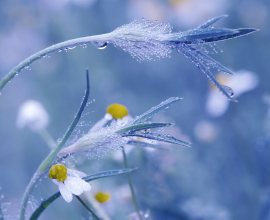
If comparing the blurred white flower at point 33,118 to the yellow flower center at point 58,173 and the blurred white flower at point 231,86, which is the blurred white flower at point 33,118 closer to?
the yellow flower center at point 58,173

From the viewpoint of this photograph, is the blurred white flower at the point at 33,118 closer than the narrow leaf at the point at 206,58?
No

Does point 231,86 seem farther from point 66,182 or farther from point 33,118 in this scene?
point 66,182

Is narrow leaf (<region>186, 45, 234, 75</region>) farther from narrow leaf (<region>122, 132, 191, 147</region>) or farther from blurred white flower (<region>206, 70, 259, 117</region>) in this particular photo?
blurred white flower (<region>206, 70, 259, 117</region>)

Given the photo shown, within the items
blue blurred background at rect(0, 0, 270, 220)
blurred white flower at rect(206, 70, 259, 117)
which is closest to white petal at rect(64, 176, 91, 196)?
blue blurred background at rect(0, 0, 270, 220)

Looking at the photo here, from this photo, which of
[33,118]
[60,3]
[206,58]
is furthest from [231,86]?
[60,3]

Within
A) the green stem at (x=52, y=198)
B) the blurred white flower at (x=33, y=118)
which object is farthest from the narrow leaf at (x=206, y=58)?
the blurred white flower at (x=33, y=118)

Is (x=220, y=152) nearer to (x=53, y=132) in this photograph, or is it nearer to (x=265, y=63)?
(x=265, y=63)
